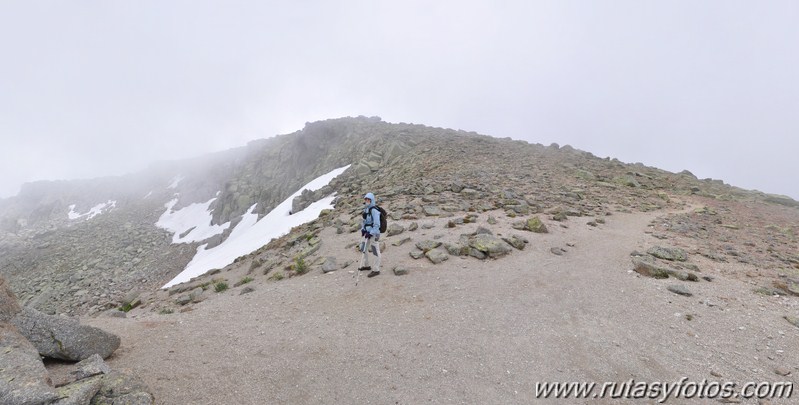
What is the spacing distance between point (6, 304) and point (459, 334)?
29.2 feet

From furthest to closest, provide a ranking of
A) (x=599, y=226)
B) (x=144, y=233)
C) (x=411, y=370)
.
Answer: (x=144, y=233), (x=599, y=226), (x=411, y=370)

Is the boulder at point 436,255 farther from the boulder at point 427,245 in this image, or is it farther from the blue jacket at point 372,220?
the blue jacket at point 372,220

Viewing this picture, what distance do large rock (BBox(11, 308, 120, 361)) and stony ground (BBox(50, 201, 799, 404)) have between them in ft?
2.22

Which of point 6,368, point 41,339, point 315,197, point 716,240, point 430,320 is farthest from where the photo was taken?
point 315,197

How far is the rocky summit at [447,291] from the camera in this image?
652 cm

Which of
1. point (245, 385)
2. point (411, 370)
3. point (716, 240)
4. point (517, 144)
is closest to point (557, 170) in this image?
point (517, 144)

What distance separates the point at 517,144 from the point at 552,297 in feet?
107

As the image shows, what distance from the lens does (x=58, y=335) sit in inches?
252

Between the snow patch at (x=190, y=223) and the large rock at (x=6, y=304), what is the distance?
3501 centimetres

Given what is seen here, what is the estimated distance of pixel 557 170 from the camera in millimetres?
29719

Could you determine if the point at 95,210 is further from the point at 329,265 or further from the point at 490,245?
the point at 490,245

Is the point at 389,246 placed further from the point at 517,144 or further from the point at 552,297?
the point at 517,144

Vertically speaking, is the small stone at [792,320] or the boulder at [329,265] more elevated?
the small stone at [792,320]

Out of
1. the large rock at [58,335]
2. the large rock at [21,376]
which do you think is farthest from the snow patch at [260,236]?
the large rock at [21,376]
